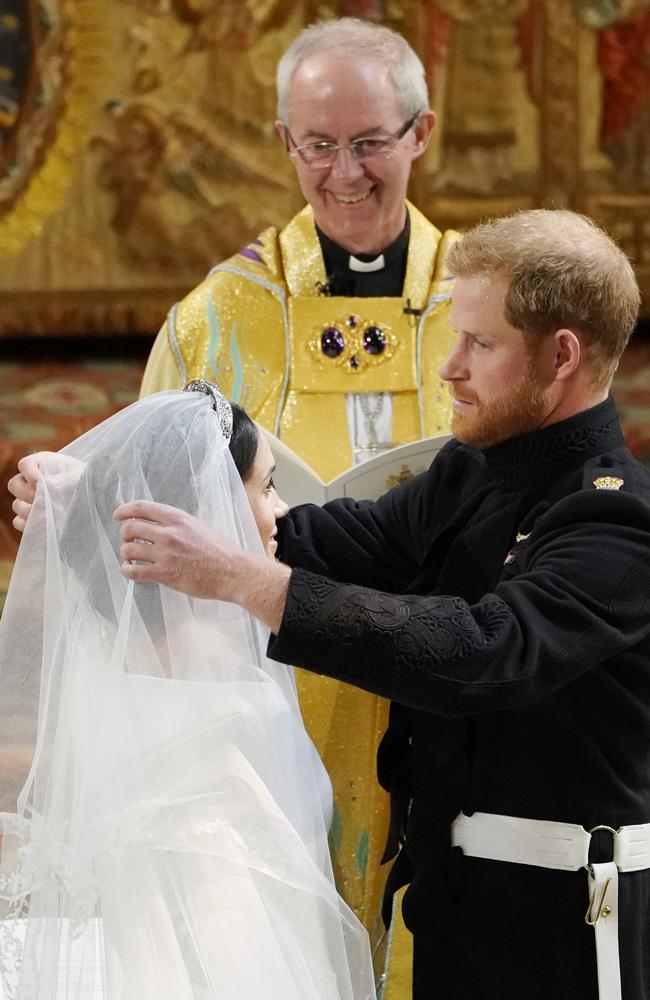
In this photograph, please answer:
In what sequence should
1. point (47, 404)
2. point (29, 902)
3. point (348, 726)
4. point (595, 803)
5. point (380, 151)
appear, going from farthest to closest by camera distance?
point (47, 404) → point (380, 151) → point (348, 726) → point (595, 803) → point (29, 902)

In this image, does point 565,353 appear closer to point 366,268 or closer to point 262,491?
point 262,491

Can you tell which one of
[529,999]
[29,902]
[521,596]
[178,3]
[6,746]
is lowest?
[529,999]

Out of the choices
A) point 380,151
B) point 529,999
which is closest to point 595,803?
point 529,999

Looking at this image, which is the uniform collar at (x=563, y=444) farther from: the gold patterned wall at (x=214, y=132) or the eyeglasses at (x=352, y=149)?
the gold patterned wall at (x=214, y=132)

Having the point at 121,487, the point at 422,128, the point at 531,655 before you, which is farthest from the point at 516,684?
the point at 422,128

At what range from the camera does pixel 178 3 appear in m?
6.96

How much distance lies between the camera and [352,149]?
13.0 ft

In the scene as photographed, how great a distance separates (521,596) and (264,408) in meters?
1.82

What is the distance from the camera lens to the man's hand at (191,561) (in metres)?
2.19

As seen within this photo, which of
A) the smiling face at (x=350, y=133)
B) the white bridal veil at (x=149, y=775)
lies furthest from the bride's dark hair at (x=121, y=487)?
the smiling face at (x=350, y=133)

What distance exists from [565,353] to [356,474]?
0.83m

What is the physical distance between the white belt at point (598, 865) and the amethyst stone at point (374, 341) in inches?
71.2

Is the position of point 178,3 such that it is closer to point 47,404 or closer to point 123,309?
point 123,309

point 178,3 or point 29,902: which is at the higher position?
point 178,3
